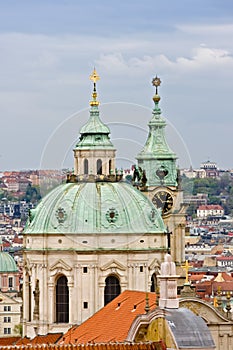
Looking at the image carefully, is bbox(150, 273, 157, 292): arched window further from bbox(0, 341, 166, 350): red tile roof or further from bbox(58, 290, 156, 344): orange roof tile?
bbox(0, 341, 166, 350): red tile roof

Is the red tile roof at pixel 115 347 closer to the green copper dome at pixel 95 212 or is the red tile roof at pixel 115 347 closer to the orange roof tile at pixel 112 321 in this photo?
the orange roof tile at pixel 112 321

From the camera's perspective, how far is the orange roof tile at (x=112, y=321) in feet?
215

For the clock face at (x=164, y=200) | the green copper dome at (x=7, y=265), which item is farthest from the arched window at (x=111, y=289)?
the green copper dome at (x=7, y=265)

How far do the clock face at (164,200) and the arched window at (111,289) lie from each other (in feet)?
42.4

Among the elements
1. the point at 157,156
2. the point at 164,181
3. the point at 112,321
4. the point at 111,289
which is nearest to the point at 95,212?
the point at 111,289

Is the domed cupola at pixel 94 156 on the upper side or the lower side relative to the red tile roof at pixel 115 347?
upper

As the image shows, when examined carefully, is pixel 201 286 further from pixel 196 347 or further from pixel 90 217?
pixel 196 347

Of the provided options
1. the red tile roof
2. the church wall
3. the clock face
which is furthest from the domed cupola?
the red tile roof

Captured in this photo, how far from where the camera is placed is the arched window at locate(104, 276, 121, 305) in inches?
3196

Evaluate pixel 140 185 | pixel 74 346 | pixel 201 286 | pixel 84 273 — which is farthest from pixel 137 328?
pixel 201 286

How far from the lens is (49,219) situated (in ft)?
271

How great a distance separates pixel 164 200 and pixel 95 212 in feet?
43.2

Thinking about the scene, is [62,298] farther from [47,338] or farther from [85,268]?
[47,338]

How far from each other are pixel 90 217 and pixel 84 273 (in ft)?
7.29
